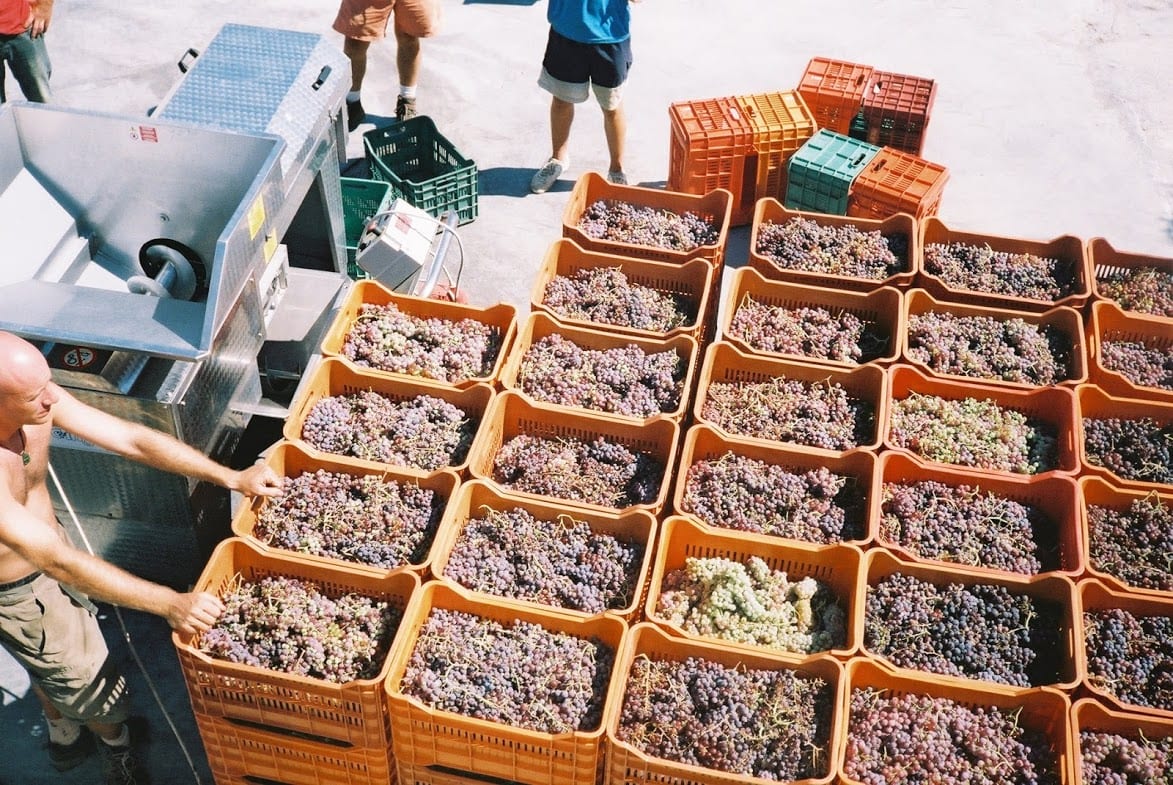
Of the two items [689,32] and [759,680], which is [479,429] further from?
[689,32]

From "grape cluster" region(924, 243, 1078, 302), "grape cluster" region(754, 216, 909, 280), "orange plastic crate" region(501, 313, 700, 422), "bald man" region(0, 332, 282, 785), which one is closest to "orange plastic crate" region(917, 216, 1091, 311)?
"grape cluster" region(924, 243, 1078, 302)

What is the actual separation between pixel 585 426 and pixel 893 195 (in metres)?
2.62

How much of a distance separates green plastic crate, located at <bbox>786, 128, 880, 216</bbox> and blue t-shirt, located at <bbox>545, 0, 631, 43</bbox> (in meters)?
1.20

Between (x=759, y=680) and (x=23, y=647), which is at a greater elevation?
(x=759, y=680)

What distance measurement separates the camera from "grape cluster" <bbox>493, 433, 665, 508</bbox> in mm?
3926

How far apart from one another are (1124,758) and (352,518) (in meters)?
2.47

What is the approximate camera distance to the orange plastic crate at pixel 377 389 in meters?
4.10

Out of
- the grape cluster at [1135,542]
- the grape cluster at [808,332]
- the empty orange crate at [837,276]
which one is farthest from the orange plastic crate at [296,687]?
the grape cluster at [1135,542]

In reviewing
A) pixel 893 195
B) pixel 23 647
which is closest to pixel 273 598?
pixel 23 647

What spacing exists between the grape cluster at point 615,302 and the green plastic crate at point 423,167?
1656mm

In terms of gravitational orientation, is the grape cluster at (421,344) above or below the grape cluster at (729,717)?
above

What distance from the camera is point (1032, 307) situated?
4695 millimetres

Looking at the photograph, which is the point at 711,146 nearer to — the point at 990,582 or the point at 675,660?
the point at 990,582

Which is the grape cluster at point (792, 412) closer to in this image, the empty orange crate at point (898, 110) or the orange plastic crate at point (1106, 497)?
the orange plastic crate at point (1106, 497)
